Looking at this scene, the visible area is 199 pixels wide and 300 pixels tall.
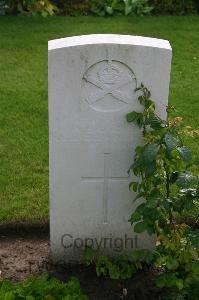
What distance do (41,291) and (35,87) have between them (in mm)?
3757

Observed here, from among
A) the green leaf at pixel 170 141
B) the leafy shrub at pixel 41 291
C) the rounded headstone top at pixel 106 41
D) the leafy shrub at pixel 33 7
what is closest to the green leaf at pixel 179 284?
the leafy shrub at pixel 41 291

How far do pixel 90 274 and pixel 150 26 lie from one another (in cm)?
564

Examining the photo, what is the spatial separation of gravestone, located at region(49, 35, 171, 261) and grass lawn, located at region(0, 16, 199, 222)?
0.68 meters

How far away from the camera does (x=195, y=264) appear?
352 centimetres

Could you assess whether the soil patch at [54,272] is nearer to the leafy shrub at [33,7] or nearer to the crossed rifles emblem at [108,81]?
the crossed rifles emblem at [108,81]

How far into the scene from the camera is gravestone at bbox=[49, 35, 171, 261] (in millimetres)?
3570

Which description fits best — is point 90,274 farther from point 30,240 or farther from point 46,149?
point 46,149

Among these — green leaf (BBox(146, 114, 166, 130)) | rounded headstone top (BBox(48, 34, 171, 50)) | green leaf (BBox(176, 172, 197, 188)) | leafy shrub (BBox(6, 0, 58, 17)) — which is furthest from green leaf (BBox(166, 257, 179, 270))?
leafy shrub (BBox(6, 0, 58, 17))

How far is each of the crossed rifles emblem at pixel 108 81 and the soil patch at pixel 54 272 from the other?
3.79ft

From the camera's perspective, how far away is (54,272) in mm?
4098

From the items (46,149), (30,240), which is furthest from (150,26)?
(30,240)

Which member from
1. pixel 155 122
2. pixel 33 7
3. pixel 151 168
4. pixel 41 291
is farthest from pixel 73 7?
pixel 41 291

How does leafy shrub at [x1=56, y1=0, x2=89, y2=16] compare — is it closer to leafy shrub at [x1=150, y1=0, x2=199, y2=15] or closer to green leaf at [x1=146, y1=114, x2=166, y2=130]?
leafy shrub at [x1=150, y1=0, x2=199, y2=15]

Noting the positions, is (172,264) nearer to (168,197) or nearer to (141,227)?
(141,227)
